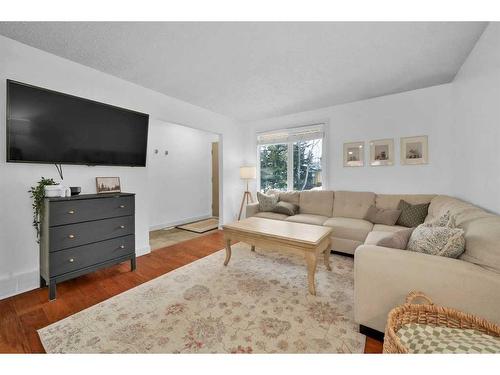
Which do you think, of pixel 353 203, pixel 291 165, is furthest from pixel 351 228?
pixel 291 165

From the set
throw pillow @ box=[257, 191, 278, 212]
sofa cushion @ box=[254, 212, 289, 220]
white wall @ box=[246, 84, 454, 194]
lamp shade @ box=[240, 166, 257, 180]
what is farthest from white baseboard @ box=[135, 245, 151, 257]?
white wall @ box=[246, 84, 454, 194]

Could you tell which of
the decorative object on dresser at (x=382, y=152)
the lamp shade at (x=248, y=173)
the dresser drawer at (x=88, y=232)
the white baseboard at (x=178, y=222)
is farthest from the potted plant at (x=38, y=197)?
the decorative object on dresser at (x=382, y=152)

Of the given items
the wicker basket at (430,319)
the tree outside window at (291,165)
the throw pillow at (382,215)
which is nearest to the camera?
the wicker basket at (430,319)

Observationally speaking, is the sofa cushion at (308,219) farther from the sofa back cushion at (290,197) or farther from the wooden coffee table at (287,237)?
the wooden coffee table at (287,237)

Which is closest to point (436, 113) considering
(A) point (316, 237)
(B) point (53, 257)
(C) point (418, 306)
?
(A) point (316, 237)

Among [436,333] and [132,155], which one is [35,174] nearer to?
[132,155]

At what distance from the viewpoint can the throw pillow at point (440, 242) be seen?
1.34 m

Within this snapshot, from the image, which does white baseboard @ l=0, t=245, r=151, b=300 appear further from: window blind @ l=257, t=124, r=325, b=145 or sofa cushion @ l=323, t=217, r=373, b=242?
window blind @ l=257, t=124, r=325, b=145

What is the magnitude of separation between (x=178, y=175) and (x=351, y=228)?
3924 millimetres

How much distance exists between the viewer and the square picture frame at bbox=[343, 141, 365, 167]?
375cm

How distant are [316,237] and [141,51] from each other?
2.69m

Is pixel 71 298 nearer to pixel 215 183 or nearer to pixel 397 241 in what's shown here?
pixel 397 241

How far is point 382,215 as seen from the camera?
304 cm

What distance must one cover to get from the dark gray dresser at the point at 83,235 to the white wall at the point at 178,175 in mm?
1690
